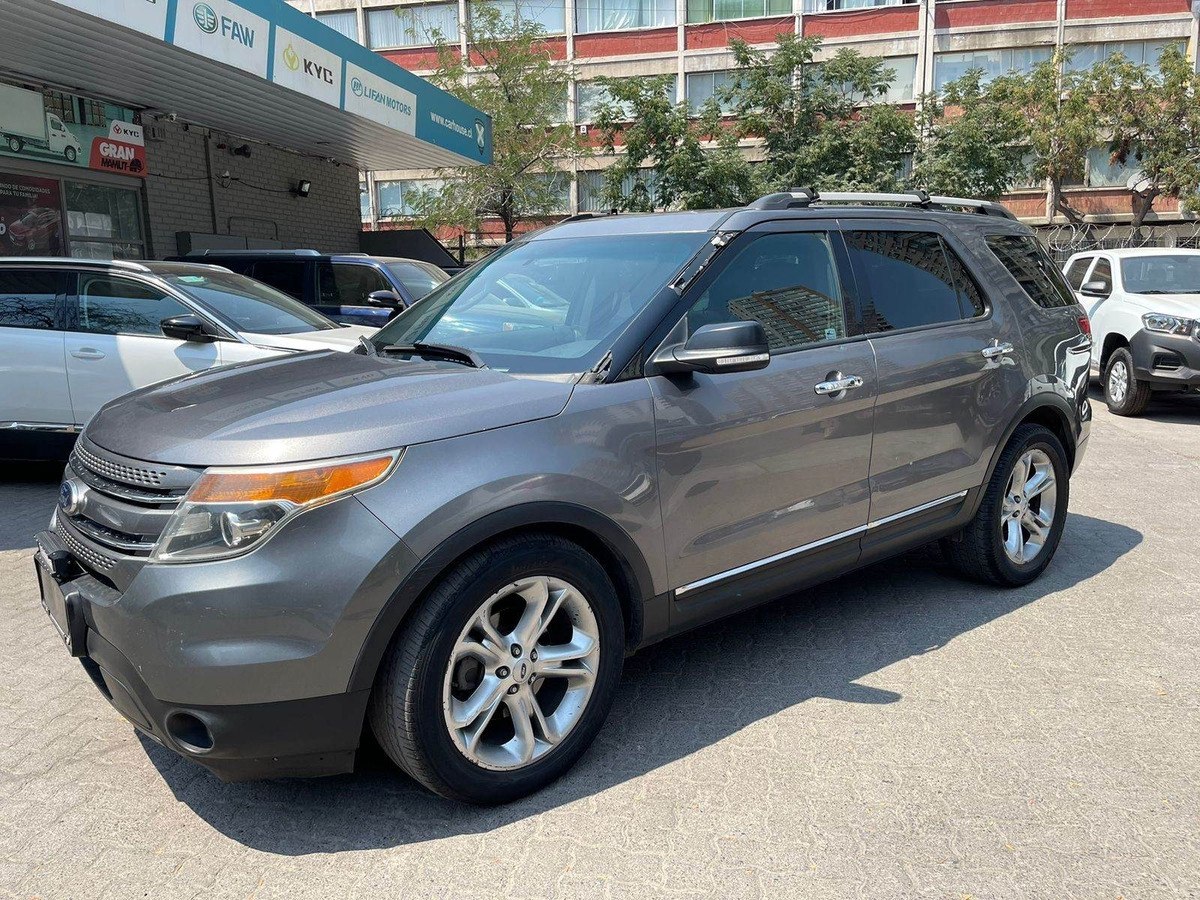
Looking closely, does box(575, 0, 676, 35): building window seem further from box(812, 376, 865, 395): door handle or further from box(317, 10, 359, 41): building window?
box(812, 376, 865, 395): door handle

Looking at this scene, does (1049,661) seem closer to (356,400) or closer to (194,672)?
(356,400)

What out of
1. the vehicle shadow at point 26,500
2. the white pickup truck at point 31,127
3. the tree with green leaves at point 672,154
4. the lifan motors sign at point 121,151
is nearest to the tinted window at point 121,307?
the vehicle shadow at point 26,500

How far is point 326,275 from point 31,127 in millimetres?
4291

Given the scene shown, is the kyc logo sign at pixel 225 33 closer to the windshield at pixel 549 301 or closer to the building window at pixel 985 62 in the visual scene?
the windshield at pixel 549 301

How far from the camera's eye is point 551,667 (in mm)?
2904

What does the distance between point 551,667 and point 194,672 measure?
102 centimetres

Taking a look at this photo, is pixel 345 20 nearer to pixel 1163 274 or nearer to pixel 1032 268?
pixel 1163 274

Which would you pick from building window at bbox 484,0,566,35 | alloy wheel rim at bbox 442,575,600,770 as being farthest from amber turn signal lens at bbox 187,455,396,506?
building window at bbox 484,0,566,35

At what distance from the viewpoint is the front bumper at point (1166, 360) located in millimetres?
9891

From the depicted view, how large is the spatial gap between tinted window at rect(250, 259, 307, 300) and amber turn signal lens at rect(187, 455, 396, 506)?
8.47 metres

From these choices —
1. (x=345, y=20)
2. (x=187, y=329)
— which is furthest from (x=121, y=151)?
→ (x=345, y=20)

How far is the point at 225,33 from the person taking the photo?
32.5 ft

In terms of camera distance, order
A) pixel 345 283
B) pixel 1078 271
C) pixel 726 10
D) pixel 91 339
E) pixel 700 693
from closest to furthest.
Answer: pixel 700 693 < pixel 91 339 < pixel 345 283 < pixel 1078 271 < pixel 726 10

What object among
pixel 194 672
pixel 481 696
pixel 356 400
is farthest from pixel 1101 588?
pixel 194 672
